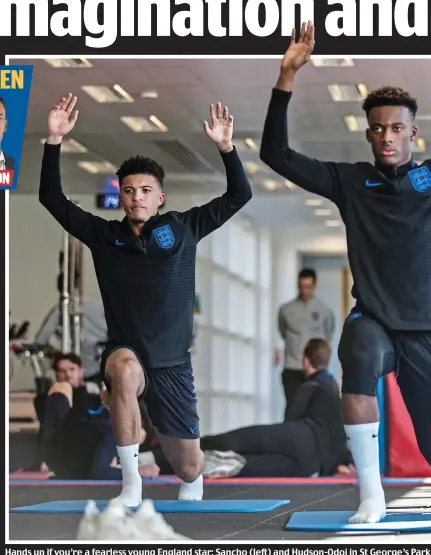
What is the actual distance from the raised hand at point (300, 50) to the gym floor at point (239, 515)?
1.70 metres

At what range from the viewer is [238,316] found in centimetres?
1381

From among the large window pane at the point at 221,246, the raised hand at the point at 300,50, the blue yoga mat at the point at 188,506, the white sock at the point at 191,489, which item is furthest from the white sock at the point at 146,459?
the large window pane at the point at 221,246

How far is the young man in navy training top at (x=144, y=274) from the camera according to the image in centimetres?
438

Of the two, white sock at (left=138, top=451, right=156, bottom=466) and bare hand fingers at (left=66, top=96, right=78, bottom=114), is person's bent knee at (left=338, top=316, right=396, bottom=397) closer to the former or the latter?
bare hand fingers at (left=66, top=96, right=78, bottom=114)

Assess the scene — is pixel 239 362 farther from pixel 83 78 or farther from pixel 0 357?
pixel 0 357

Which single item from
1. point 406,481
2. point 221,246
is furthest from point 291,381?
point 221,246

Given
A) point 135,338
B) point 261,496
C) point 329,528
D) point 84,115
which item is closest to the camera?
point 329,528

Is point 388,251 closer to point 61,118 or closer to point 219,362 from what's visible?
point 61,118

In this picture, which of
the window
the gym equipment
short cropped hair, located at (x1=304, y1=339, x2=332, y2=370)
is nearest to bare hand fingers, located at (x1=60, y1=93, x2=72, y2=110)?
short cropped hair, located at (x1=304, y1=339, x2=332, y2=370)

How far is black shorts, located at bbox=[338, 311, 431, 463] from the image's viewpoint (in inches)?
160

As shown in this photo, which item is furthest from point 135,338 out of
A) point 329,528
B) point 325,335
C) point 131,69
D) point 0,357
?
point 325,335

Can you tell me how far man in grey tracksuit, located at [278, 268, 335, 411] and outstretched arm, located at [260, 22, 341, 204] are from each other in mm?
5212

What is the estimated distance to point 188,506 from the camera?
4.56 meters

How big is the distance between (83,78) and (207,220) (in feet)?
9.96
